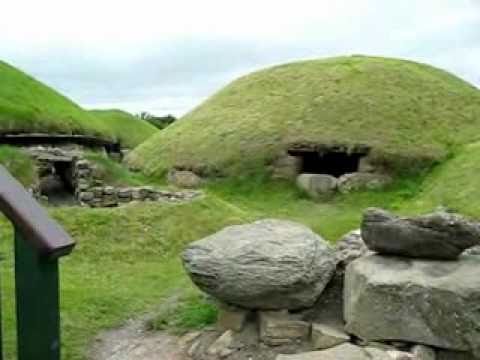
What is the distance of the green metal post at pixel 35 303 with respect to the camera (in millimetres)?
1726

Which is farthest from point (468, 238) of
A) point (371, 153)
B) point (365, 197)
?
point (371, 153)

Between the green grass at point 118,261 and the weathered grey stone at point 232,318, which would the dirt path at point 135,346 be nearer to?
the green grass at point 118,261

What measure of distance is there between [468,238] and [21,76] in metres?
22.4

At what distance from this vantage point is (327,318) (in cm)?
554

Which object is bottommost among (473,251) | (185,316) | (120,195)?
(120,195)

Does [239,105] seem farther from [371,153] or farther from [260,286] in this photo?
[260,286]

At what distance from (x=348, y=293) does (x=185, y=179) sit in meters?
13.6

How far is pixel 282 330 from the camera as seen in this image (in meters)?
5.32

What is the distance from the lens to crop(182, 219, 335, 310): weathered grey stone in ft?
17.1

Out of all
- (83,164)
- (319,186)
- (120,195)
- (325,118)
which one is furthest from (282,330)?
(325,118)

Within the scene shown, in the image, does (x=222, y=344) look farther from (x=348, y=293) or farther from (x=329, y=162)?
(x=329, y=162)

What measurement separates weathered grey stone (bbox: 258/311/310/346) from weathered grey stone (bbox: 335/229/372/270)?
0.79 meters

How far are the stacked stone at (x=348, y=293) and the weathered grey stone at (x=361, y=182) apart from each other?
11.6 meters

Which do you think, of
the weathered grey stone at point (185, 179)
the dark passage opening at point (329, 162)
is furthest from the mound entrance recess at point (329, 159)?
the weathered grey stone at point (185, 179)
